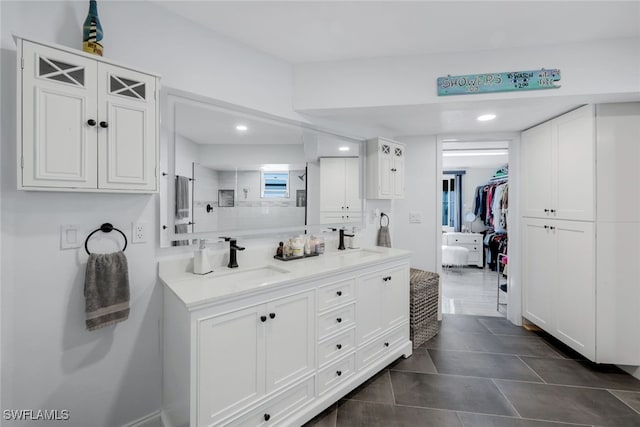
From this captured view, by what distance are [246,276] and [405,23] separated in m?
1.94

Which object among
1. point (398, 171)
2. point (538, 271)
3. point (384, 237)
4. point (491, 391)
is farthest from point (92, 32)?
point (538, 271)

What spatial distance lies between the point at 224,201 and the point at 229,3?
118 centimetres

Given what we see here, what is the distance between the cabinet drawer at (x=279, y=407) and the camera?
1434 millimetres

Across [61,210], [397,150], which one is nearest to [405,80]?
[397,150]

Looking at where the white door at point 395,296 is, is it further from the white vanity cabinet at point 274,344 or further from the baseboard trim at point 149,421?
the baseboard trim at point 149,421

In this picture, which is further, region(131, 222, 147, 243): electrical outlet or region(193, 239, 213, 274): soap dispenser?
region(193, 239, 213, 274): soap dispenser

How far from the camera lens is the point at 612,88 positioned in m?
1.91

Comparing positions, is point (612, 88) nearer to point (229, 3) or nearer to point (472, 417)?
point (472, 417)

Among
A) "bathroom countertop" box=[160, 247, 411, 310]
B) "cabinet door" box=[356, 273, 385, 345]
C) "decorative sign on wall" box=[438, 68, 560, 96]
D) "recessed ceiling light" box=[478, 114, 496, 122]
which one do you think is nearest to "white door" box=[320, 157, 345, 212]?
"bathroom countertop" box=[160, 247, 411, 310]

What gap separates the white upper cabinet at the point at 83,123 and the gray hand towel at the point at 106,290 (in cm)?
37

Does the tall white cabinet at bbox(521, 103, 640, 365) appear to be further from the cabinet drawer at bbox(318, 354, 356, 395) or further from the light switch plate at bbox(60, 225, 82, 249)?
the light switch plate at bbox(60, 225, 82, 249)

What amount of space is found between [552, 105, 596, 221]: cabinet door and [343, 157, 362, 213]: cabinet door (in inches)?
71.9

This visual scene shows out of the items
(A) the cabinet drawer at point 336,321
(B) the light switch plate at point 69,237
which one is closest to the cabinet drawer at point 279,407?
(A) the cabinet drawer at point 336,321

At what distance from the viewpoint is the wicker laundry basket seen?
2.64 meters
